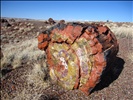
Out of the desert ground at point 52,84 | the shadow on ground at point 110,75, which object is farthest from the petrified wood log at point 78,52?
the shadow on ground at point 110,75

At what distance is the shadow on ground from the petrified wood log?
443 millimetres

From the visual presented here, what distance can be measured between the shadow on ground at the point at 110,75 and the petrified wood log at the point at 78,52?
1.45ft

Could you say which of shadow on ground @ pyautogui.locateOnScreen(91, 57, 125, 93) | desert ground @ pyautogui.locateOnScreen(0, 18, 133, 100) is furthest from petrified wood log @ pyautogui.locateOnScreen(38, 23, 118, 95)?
shadow on ground @ pyautogui.locateOnScreen(91, 57, 125, 93)

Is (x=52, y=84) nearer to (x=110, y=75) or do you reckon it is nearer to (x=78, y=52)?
(x=78, y=52)

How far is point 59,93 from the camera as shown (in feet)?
15.2

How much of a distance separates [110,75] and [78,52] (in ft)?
4.89

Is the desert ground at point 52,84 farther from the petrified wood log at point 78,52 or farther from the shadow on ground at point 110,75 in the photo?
the petrified wood log at point 78,52

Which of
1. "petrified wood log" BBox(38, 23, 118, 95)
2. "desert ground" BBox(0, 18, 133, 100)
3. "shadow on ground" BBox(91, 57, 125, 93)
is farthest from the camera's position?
"shadow on ground" BBox(91, 57, 125, 93)

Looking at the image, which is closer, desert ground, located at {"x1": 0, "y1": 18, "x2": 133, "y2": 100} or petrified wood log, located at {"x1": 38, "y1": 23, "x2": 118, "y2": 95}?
petrified wood log, located at {"x1": 38, "y1": 23, "x2": 118, "y2": 95}

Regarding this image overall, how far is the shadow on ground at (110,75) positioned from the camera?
4645mm

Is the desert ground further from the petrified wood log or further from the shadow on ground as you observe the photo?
the petrified wood log

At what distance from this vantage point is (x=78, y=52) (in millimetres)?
4320

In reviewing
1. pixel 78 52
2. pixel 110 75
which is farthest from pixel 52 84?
pixel 110 75

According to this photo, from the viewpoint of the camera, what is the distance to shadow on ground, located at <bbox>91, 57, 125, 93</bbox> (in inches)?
183
